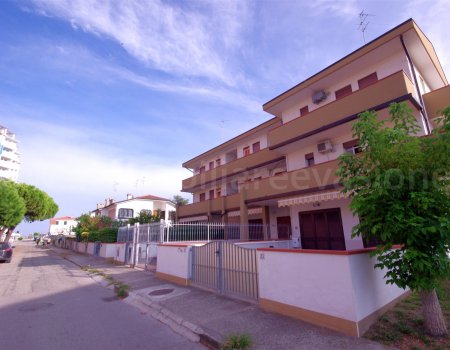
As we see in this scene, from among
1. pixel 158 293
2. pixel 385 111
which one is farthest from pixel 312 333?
pixel 385 111

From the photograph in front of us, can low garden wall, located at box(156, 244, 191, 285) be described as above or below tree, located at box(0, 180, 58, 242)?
below

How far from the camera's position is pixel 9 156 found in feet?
259

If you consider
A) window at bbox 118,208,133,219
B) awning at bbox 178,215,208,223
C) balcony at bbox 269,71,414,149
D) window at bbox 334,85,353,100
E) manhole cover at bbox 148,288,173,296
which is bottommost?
manhole cover at bbox 148,288,173,296

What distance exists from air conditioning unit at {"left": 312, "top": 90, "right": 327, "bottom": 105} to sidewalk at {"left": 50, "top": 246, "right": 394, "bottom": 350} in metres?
13.0

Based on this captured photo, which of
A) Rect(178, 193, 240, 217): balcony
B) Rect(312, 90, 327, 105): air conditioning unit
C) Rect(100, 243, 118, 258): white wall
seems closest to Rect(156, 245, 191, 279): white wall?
Rect(178, 193, 240, 217): balcony

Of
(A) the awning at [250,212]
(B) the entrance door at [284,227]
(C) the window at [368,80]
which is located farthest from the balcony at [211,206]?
(C) the window at [368,80]

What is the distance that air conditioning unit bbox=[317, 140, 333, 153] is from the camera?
48.0 feet

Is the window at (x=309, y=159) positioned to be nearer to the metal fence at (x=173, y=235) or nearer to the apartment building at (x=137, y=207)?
the metal fence at (x=173, y=235)

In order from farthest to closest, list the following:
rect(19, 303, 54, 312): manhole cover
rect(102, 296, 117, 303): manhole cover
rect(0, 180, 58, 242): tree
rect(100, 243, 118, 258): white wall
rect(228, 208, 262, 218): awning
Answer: rect(0, 180, 58, 242): tree, rect(100, 243, 118, 258): white wall, rect(228, 208, 262, 218): awning, rect(102, 296, 117, 303): manhole cover, rect(19, 303, 54, 312): manhole cover

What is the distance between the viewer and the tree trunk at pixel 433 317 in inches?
189

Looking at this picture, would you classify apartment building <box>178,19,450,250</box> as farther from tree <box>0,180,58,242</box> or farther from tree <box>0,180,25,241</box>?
tree <box>0,180,58,242</box>

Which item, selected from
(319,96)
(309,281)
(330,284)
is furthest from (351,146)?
(330,284)

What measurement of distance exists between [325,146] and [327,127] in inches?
58.9

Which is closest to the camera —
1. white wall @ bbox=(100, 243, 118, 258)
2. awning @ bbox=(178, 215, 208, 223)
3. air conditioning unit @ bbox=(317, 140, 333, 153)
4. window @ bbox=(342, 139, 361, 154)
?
window @ bbox=(342, 139, 361, 154)
